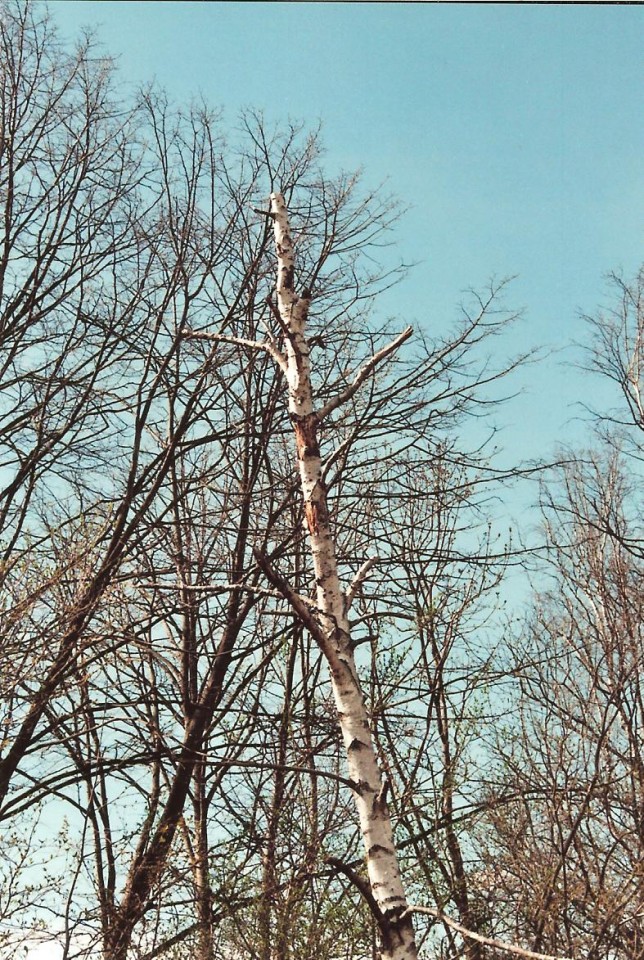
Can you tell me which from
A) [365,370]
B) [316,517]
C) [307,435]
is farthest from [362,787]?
[365,370]

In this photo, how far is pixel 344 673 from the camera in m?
3.88

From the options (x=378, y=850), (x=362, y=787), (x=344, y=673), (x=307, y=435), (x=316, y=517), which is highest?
(x=307, y=435)

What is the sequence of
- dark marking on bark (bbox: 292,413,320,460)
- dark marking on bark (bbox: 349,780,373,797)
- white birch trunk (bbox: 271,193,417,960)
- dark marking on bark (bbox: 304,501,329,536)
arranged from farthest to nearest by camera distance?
dark marking on bark (bbox: 292,413,320,460), dark marking on bark (bbox: 304,501,329,536), dark marking on bark (bbox: 349,780,373,797), white birch trunk (bbox: 271,193,417,960)

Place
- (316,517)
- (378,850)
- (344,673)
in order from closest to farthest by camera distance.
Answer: (378,850) → (344,673) → (316,517)

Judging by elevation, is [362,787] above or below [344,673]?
below

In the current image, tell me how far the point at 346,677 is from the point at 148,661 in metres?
5.07

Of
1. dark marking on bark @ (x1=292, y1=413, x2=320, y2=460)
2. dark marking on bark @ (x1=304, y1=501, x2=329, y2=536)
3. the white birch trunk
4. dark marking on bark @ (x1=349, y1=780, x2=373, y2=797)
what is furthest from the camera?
dark marking on bark @ (x1=292, y1=413, x2=320, y2=460)

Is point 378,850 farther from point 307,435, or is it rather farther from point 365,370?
point 365,370

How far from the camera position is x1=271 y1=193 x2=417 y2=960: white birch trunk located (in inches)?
138

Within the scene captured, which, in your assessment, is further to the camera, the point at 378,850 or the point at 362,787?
the point at 362,787

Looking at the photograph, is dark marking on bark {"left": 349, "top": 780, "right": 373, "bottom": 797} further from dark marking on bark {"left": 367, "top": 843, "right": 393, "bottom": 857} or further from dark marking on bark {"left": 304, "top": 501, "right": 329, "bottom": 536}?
dark marking on bark {"left": 304, "top": 501, "right": 329, "bottom": 536}

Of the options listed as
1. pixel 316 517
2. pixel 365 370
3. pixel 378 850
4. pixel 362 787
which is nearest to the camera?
pixel 378 850

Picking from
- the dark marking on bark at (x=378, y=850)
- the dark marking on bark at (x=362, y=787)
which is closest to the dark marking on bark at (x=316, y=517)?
the dark marking on bark at (x=362, y=787)

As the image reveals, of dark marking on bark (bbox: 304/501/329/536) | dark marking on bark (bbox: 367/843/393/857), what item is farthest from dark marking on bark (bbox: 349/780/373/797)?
dark marking on bark (bbox: 304/501/329/536)
